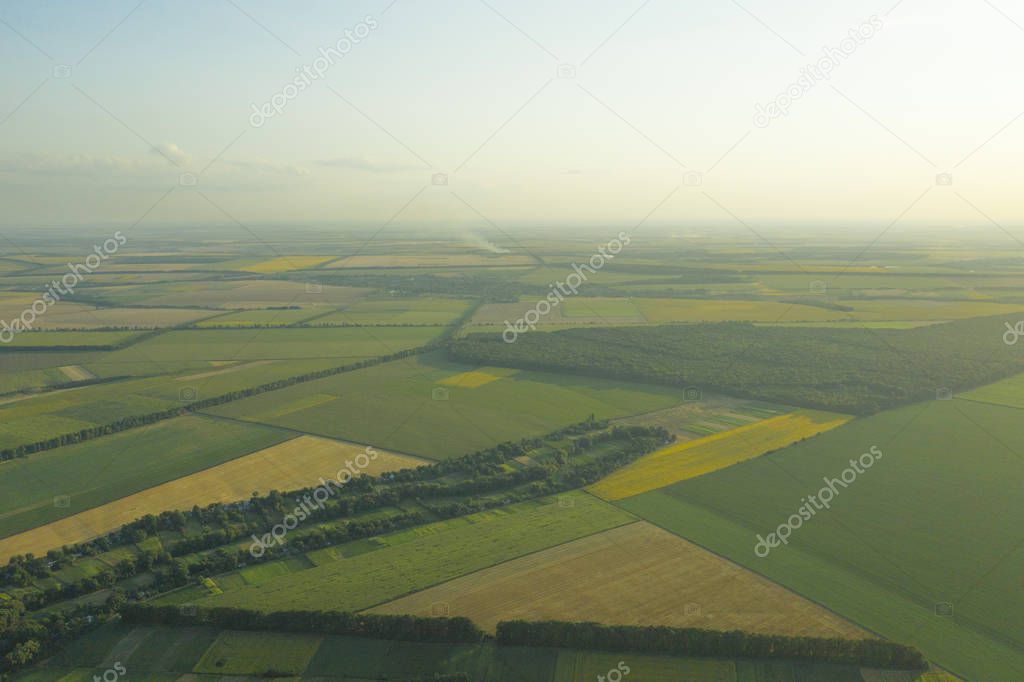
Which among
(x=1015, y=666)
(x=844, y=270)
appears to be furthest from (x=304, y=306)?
(x=844, y=270)

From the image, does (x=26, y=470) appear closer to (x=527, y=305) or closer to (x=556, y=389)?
(x=556, y=389)

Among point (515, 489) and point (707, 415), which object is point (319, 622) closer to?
point (515, 489)

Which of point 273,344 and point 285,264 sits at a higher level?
point 285,264

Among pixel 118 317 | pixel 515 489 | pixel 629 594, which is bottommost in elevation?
pixel 629 594

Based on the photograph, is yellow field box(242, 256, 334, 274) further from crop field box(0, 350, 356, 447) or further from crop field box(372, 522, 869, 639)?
crop field box(372, 522, 869, 639)

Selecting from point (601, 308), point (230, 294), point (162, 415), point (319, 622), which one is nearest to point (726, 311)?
point (601, 308)

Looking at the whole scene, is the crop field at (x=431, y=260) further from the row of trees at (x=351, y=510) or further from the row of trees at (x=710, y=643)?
the row of trees at (x=710, y=643)

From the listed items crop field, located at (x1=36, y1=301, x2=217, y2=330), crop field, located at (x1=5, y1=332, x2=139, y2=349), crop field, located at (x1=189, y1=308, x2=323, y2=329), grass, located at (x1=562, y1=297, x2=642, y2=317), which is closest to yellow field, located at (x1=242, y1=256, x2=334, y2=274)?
crop field, located at (x1=36, y1=301, x2=217, y2=330)
